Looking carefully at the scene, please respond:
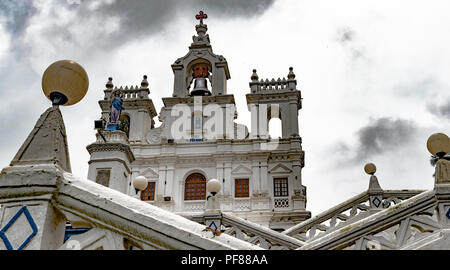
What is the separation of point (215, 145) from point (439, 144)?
2487cm

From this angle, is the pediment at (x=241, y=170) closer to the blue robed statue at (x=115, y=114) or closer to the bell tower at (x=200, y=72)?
the bell tower at (x=200, y=72)

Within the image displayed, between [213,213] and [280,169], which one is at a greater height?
[280,169]

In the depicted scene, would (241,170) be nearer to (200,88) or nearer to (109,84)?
(200,88)

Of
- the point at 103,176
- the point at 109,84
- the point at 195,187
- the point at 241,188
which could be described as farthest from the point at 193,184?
the point at 103,176

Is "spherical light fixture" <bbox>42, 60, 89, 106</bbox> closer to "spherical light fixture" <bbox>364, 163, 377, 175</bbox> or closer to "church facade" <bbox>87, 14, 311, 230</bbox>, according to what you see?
"spherical light fixture" <bbox>364, 163, 377, 175</bbox>

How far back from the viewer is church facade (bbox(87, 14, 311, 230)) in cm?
2814

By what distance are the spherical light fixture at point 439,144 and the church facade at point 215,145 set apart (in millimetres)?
21446

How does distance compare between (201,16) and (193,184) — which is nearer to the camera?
(193,184)

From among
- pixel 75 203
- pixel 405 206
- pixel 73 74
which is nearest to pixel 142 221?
pixel 75 203

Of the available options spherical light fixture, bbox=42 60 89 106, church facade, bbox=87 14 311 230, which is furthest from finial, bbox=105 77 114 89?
spherical light fixture, bbox=42 60 89 106

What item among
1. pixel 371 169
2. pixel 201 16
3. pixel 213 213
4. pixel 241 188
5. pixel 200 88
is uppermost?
pixel 201 16

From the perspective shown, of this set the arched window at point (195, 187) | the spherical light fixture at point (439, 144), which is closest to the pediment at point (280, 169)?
the arched window at point (195, 187)

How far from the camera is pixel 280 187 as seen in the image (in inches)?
1136

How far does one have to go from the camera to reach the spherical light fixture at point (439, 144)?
5.55m
